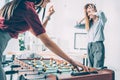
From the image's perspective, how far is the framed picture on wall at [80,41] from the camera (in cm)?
392

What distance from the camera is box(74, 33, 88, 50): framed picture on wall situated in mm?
3923

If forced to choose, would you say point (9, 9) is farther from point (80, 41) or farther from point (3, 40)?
point (80, 41)

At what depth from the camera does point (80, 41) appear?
404 centimetres

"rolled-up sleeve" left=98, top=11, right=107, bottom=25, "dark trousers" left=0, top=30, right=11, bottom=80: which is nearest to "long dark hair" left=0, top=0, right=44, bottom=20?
"dark trousers" left=0, top=30, right=11, bottom=80

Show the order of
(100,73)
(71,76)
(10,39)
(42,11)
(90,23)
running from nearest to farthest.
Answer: (71,76) → (100,73) → (10,39) → (42,11) → (90,23)

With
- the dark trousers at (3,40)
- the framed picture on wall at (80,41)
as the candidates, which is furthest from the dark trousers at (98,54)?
the dark trousers at (3,40)

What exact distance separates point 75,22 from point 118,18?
0.85 m

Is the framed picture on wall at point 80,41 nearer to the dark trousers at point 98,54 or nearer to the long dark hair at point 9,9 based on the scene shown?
the dark trousers at point 98,54

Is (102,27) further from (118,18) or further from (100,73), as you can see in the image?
(100,73)

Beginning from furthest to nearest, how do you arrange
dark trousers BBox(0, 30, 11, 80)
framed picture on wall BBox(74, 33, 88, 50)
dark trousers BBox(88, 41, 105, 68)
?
framed picture on wall BBox(74, 33, 88, 50), dark trousers BBox(88, 41, 105, 68), dark trousers BBox(0, 30, 11, 80)

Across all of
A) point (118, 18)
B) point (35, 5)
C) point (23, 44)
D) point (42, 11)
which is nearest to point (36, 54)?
point (23, 44)

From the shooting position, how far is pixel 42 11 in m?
3.40

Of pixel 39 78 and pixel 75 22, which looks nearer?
pixel 39 78

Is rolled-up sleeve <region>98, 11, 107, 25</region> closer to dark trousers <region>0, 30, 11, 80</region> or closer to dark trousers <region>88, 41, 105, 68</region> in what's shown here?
dark trousers <region>88, 41, 105, 68</region>
